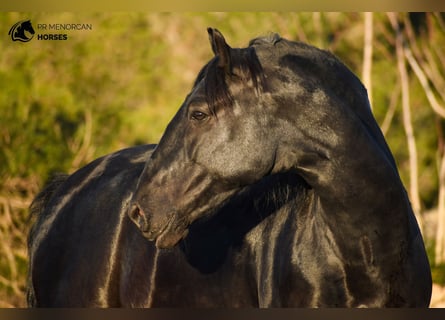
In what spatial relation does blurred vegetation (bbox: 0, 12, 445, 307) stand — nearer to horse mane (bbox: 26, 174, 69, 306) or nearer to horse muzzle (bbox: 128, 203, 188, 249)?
horse mane (bbox: 26, 174, 69, 306)

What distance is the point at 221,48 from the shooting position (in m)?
3.29

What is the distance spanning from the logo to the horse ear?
190 inches

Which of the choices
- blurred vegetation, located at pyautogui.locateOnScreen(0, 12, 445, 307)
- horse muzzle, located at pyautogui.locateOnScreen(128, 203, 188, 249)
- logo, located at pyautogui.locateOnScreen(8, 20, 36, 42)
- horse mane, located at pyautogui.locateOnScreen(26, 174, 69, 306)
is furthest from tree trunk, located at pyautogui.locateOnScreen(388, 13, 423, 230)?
horse muzzle, located at pyautogui.locateOnScreen(128, 203, 188, 249)

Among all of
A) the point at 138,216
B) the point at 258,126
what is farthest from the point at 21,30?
the point at 258,126

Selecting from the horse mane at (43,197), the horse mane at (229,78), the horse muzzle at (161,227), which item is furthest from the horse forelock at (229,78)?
the horse mane at (43,197)

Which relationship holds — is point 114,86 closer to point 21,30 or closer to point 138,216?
point 21,30

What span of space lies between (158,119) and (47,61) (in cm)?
185

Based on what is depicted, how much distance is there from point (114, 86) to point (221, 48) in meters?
9.15

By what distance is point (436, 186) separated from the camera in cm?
1175

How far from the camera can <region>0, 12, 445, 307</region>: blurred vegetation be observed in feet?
33.2

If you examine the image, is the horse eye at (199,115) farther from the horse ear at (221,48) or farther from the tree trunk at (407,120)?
the tree trunk at (407,120)

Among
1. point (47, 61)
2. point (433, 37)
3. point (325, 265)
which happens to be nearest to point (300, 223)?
point (325, 265)

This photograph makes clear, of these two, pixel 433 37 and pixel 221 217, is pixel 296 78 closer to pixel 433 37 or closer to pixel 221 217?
pixel 221 217

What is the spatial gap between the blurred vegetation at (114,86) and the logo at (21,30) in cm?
92
